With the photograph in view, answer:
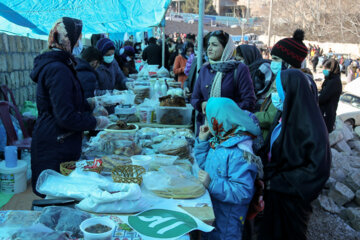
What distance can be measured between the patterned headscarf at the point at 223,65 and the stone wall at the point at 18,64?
377 centimetres

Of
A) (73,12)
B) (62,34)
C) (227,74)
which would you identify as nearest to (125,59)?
(73,12)

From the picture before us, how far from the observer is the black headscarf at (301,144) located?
6.17ft

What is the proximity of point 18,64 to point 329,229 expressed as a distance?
18.5 feet

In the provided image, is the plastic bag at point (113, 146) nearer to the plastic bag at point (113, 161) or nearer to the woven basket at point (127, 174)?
the plastic bag at point (113, 161)

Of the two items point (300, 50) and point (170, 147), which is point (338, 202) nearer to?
point (300, 50)

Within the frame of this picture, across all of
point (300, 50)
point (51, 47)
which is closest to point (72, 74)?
point (51, 47)

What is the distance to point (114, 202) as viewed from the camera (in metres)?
1.58

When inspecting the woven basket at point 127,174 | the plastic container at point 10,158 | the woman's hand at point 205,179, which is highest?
the woven basket at point 127,174

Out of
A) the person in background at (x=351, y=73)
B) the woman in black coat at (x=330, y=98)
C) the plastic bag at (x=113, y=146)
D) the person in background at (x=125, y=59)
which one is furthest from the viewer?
the person in background at (x=351, y=73)

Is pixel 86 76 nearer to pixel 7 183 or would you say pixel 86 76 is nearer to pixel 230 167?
pixel 7 183

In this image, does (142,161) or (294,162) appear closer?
(294,162)

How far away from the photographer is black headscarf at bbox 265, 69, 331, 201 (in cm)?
188

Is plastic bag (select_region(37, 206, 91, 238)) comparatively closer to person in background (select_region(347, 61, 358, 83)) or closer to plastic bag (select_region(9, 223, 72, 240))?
plastic bag (select_region(9, 223, 72, 240))

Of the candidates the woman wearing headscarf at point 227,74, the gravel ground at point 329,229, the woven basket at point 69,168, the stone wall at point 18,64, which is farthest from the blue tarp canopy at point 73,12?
the gravel ground at point 329,229
